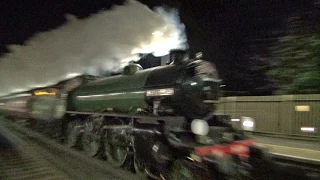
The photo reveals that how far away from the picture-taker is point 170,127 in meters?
6.65

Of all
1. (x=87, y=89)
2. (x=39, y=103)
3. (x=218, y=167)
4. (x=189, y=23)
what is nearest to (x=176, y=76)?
(x=218, y=167)

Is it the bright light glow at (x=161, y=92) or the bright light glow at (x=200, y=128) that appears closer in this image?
the bright light glow at (x=200, y=128)

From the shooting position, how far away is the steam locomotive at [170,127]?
6.34 m

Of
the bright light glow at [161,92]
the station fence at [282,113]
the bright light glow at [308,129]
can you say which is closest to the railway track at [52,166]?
the bright light glow at [161,92]

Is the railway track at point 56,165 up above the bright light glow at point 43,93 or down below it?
below

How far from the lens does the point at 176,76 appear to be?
7305 mm

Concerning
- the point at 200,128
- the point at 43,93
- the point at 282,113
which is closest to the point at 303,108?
the point at 282,113

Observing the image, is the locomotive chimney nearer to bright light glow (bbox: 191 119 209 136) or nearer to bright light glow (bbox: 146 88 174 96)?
bright light glow (bbox: 146 88 174 96)

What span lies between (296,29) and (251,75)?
3811 mm

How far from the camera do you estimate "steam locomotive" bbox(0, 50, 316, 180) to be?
634 centimetres

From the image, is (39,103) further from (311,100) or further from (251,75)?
(311,100)

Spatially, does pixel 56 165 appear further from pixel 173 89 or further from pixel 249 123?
pixel 249 123

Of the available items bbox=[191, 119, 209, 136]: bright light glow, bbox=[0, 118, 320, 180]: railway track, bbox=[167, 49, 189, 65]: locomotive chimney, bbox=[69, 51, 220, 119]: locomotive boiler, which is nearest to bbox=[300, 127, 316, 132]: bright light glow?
bbox=[0, 118, 320, 180]: railway track

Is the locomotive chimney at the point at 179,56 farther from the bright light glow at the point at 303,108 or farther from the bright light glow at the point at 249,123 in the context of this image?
the bright light glow at the point at 249,123
